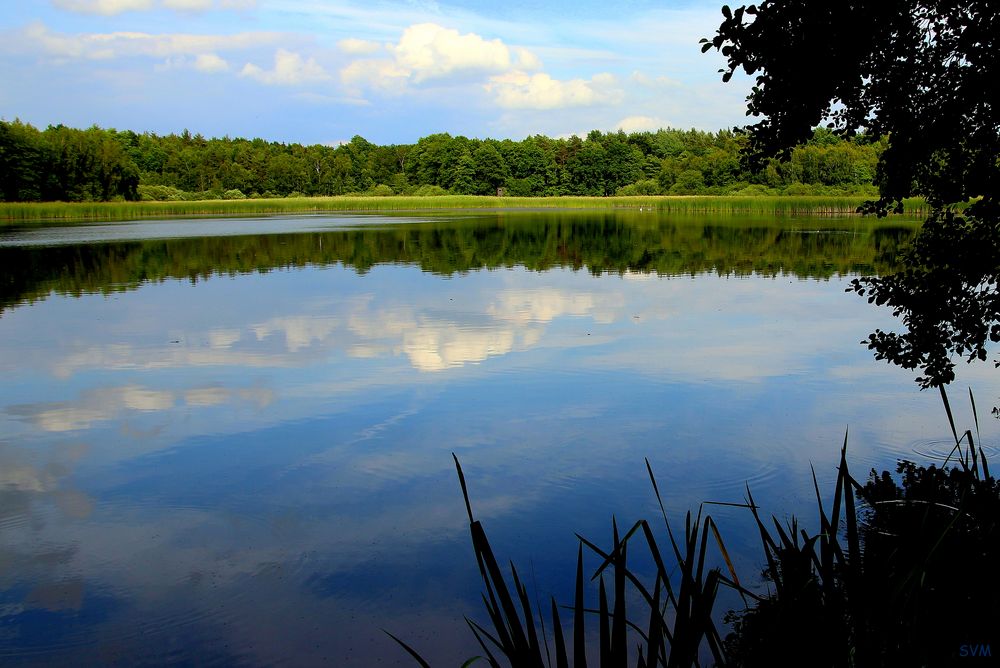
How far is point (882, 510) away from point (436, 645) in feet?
8.52

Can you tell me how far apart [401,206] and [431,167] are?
36.4m

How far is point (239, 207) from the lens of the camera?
61062 mm

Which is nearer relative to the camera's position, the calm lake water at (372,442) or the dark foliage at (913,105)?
the calm lake water at (372,442)

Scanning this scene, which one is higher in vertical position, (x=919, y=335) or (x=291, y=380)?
(x=919, y=335)

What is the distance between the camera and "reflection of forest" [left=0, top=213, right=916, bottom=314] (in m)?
Result: 18.3

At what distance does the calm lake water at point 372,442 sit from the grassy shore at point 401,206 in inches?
1180

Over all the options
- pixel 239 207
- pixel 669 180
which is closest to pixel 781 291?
pixel 239 207

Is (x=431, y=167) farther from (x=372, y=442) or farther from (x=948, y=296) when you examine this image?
(x=948, y=296)

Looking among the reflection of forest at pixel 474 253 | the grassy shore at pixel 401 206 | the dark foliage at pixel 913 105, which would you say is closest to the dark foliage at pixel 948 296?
the dark foliage at pixel 913 105

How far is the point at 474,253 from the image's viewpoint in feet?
75.8

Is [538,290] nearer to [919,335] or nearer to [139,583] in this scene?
[919,335]

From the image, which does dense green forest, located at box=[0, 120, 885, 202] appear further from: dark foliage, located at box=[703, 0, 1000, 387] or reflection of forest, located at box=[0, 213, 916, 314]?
dark foliage, located at box=[703, 0, 1000, 387]

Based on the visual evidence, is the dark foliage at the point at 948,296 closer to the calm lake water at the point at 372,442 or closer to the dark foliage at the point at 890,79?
the dark foliage at the point at 890,79

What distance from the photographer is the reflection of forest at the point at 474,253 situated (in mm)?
18266
